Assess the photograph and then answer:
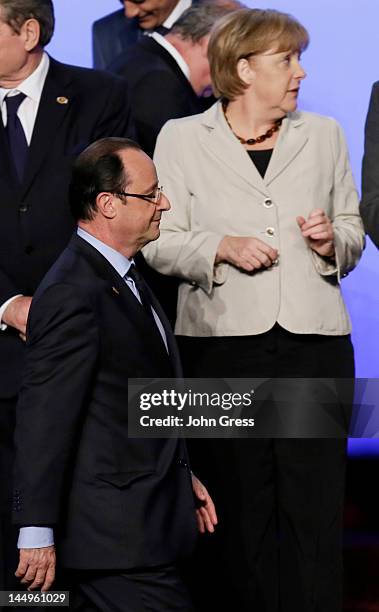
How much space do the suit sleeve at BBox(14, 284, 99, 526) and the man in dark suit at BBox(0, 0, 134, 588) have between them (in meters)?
0.59

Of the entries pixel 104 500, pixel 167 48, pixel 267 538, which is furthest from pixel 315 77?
pixel 104 500

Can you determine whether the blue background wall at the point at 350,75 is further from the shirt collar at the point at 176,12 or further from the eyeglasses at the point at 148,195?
the eyeglasses at the point at 148,195

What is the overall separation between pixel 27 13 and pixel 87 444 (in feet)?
4.25

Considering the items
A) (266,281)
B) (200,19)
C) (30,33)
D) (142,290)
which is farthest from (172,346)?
(200,19)

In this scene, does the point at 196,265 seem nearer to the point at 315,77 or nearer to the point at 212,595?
the point at 212,595

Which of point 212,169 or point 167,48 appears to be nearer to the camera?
point 212,169

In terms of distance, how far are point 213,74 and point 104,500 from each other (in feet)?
4.33

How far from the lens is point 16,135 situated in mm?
3525

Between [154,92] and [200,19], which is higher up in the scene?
[200,19]

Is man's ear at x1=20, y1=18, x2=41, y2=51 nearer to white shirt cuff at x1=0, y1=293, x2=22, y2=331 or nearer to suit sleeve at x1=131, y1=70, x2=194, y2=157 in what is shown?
suit sleeve at x1=131, y1=70, x2=194, y2=157

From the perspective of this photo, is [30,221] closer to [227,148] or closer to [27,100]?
[27,100]

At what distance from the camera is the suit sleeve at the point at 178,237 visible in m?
3.46

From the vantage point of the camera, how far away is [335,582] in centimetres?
347

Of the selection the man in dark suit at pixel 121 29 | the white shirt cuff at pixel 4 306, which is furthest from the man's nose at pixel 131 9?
the white shirt cuff at pixel 4 306
